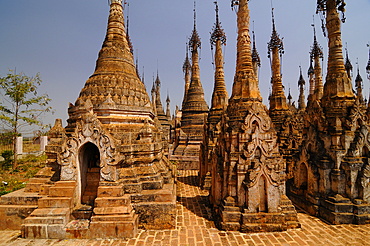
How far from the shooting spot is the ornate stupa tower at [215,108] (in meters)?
12.2

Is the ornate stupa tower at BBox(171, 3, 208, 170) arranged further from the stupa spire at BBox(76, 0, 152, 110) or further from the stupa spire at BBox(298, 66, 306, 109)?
the stupa spire at BBox(298, 66, 306, 109)

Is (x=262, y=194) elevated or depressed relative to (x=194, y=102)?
depressed

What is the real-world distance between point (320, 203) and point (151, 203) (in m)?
6.95

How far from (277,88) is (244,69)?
6710mm

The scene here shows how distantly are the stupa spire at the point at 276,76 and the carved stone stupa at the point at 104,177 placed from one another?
948 centimetres

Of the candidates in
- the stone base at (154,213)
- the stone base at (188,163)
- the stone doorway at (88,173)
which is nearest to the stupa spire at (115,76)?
the stone doorway at (88,173)

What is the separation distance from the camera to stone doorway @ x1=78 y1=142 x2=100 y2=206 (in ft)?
25.1

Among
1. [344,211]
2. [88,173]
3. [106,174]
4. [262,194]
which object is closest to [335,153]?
[344,211]

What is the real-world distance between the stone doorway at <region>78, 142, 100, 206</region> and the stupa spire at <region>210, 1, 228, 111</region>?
935 cm

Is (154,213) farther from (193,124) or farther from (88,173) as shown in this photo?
(193,124)

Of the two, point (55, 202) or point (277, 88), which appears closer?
point (55, 202)

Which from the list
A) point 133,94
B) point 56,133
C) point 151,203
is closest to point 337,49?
point 133,94

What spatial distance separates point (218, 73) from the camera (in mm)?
16094

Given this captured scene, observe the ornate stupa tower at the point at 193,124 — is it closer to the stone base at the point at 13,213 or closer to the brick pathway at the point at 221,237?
the brick pathway at the point at 221,237
